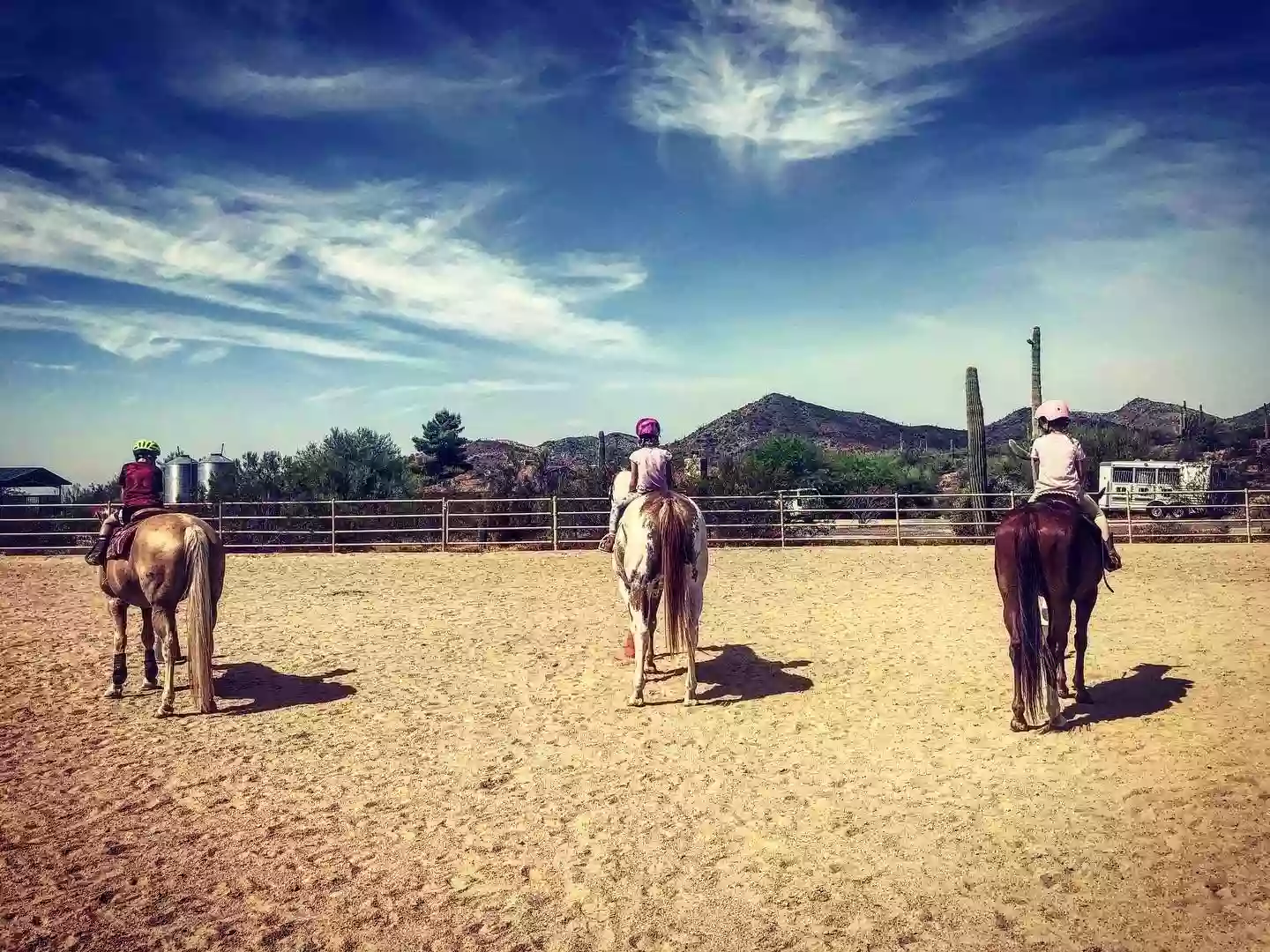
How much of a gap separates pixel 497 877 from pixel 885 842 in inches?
74.7

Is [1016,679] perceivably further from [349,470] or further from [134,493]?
[349,470]

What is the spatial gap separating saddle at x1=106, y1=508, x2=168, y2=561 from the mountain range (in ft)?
165

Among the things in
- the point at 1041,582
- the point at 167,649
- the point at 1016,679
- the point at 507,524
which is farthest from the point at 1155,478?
the point at 167,649

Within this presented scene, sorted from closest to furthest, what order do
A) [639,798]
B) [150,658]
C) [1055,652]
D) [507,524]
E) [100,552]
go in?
[639,798]
[1055,652]
[100,552]
[150,658]
[507,524]

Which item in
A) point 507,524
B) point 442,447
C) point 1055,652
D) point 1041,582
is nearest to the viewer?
point 1041,582

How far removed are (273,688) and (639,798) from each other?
413 cm

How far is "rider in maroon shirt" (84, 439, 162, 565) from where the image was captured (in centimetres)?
669

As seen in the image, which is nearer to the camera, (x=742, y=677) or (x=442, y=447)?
(x=742, y=677)

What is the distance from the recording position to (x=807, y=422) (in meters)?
70.9

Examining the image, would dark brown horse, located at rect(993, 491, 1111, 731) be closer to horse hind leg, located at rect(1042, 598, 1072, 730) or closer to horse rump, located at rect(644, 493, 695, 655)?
horse hind leg, located at rect(1042, 598, 1072, 730)

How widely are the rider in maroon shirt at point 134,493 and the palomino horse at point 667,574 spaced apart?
4131mm

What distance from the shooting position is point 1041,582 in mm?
5496

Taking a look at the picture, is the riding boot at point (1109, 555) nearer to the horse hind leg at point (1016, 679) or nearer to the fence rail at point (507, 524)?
the horse hind leg at point (1016, 679)

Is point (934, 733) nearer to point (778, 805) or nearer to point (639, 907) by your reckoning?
point (778, 805)
